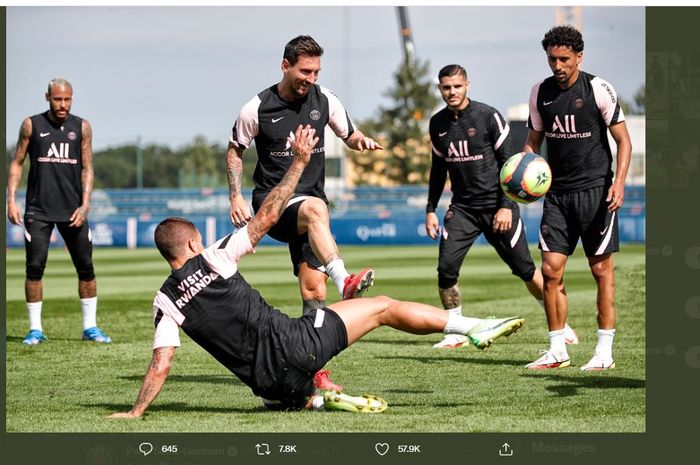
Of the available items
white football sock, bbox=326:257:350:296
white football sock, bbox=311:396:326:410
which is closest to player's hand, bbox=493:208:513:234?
white football sock, bbox=326:257:350:296

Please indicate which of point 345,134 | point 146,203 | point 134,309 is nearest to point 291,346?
point 345,134

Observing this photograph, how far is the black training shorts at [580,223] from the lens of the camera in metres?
9.56

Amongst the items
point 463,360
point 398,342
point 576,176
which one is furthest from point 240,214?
point 398,342

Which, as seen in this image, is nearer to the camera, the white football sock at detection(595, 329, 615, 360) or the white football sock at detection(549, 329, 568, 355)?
the white football sock at detection(595, 329, 615, 360)

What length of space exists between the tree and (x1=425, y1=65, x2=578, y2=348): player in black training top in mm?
63312

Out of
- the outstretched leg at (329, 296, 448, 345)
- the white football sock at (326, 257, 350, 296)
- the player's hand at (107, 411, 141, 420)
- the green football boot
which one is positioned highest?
the white football sock at (326, 257, 350, 296)

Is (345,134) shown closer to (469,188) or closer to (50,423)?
(469,188)

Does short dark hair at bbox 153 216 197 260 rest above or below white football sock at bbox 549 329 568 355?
above

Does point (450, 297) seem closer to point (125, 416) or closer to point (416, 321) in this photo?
point (416, 321)

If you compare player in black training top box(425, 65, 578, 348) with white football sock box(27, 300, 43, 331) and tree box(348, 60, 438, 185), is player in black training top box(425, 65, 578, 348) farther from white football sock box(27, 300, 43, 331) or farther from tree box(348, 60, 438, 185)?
tree box(348, 60, 438, 185)

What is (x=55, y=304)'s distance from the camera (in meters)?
17.2

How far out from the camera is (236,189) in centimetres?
923

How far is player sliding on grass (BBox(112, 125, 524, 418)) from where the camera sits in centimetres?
715
